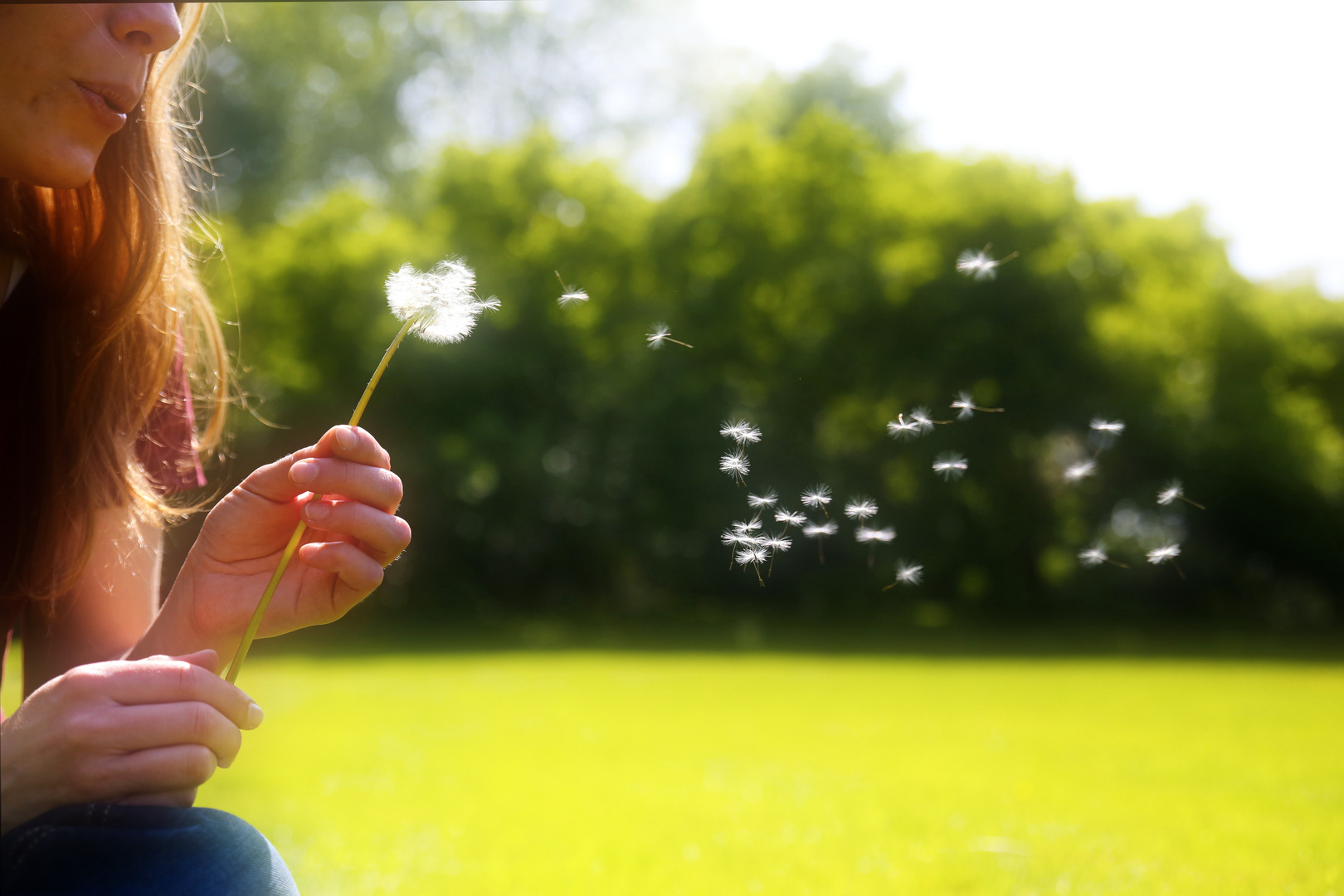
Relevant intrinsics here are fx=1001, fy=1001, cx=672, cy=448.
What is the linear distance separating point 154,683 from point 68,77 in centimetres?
81

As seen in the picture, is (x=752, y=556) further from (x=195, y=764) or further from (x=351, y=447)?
(x=195, y=764)

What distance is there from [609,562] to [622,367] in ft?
6.53

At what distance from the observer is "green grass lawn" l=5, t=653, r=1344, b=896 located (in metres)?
3.60

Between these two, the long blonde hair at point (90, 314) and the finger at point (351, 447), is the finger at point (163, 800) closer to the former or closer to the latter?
the finger at point (351, 447)

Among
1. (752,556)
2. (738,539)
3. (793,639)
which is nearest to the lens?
(752,556)

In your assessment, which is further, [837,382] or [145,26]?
[837,382]

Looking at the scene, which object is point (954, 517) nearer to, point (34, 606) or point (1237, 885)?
point (1237, 885)

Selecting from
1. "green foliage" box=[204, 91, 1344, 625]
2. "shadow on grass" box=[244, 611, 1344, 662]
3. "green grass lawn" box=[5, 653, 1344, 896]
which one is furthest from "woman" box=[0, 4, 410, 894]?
"shadow on grass" box=[244, 611, 1344, 662]

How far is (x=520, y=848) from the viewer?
13.5 feet

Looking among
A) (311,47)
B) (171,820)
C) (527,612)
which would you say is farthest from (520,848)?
(311,47)

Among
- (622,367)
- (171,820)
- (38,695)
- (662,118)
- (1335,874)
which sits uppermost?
(662,118)

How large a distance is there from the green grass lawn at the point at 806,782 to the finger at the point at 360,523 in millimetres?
2610

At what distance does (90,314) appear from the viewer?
65.5 inches

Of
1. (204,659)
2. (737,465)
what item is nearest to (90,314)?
(204,659)
